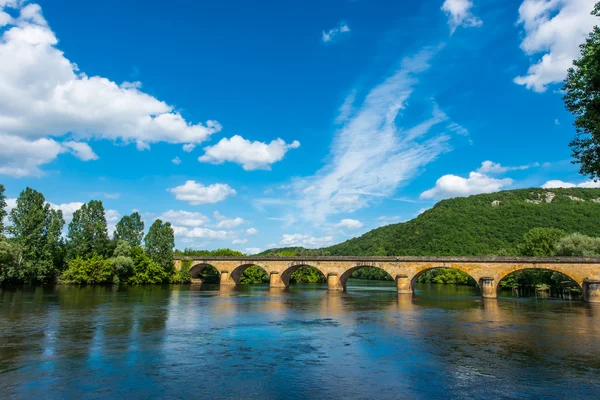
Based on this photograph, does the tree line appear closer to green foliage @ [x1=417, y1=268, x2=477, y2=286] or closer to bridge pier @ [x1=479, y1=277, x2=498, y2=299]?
bridge pier @ [x1=479, y1=277, x2=498, y2=299]

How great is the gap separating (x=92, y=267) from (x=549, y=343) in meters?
58.3

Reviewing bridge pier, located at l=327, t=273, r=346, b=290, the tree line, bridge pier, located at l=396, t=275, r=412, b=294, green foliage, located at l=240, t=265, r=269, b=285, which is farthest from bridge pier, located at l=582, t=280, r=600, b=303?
the tree line

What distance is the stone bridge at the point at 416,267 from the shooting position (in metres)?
40.3

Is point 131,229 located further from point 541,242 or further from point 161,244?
point 541,242

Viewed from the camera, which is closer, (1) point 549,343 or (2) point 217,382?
(2) point 217,382

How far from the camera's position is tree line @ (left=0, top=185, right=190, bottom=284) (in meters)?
52.7

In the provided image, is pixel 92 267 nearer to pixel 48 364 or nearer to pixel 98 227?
pixel 98 227

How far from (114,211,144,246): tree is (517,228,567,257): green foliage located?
64.7m

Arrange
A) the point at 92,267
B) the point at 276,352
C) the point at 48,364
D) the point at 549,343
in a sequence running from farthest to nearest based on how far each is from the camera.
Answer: the point at 92,267, the point at 549,343, the point at 276,352, the point at 48,364

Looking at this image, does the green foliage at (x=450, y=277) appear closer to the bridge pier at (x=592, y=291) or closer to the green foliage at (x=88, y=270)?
the bridge pier at (x=592, y=291)

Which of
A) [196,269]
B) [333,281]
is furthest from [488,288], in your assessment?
[196,269]

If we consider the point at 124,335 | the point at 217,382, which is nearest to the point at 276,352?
the point at 217,382

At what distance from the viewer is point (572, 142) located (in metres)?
13.8

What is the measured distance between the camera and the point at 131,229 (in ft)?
236
